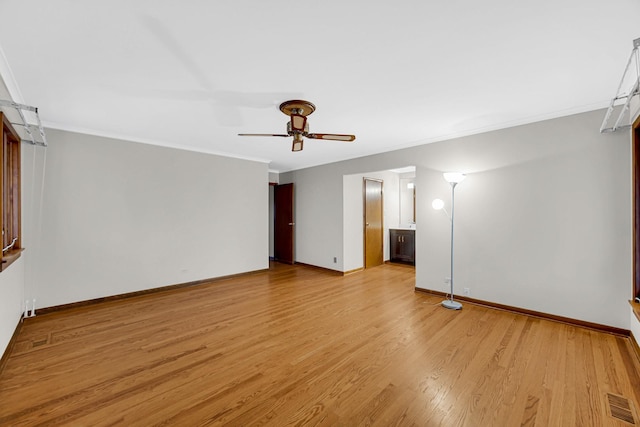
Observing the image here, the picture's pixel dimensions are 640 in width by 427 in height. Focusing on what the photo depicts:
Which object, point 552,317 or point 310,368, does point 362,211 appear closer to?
point 552,317

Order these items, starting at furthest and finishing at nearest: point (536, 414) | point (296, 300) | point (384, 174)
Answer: point (384, 174), point (296, 300), point (536, 414)

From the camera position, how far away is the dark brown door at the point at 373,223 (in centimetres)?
604

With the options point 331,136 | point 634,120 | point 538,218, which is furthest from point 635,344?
point 331,136

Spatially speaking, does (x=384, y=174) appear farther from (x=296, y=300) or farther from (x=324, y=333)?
(x=324, y=333)

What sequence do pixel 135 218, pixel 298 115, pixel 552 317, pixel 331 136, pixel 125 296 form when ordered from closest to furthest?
pixel 298 115
pixel 331 136
pixel 552 317
pixel 125 296
pixel 135 218

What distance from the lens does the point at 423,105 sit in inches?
112

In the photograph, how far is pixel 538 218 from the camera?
318cm

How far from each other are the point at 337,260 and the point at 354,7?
15.4ft

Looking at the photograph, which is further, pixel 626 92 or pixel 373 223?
pixel 373 223

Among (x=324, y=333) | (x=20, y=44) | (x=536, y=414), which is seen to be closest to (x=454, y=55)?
(x=536, y=414)

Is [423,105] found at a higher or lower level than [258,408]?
higher

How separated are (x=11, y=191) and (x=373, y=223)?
5.69m

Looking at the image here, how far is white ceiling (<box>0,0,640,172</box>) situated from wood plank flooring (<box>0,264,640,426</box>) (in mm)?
2443

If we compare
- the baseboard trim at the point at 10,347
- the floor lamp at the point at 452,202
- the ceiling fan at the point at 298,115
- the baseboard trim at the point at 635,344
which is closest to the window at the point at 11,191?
the baseboard trim at the point at 10,347
